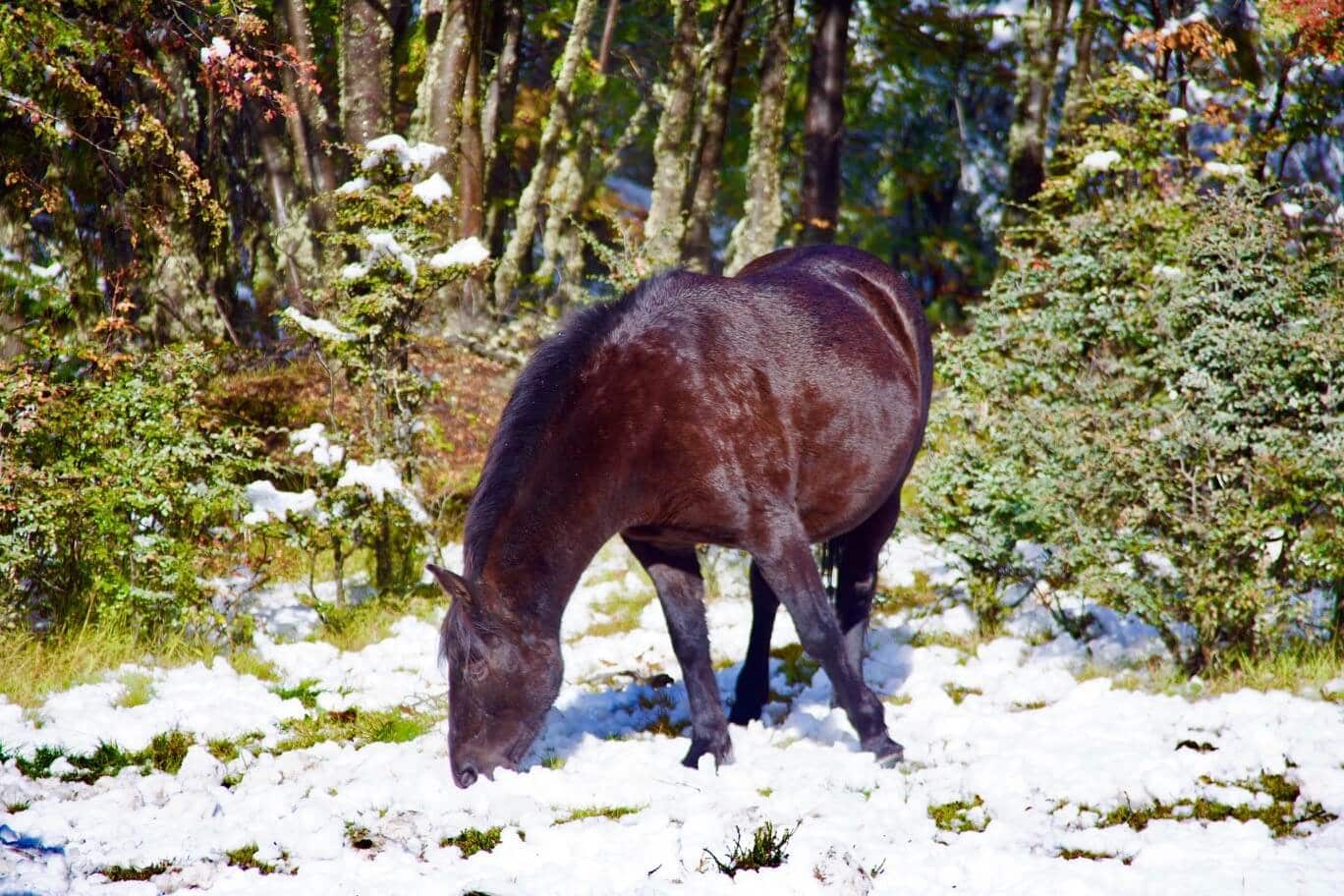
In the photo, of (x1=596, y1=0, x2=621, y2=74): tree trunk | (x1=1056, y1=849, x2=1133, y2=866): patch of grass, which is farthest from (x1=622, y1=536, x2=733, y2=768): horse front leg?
(x1=596, y1=0, x2=621, y2=74): tree trunk

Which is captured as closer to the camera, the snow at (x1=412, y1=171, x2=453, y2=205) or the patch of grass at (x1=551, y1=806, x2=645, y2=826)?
the patch of grass at (x1=551, y1=806, x2=645, y2=826)

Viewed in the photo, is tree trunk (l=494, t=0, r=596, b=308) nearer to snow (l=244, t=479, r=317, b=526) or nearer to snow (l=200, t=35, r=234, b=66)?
snow (l=200, t=35, r=234, b=66)

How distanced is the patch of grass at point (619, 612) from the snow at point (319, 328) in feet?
7.61

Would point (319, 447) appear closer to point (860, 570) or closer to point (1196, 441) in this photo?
point (860, 570)

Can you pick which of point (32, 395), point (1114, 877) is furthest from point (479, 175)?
point (1114, 877)

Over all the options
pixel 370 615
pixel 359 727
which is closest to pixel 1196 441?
pixel 359 727

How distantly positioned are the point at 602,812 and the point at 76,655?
3.00 meters

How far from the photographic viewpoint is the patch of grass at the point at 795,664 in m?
6.05

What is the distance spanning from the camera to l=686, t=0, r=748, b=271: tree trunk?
13.2m

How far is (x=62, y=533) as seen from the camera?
18.8ft

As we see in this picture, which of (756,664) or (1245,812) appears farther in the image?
(756,664)

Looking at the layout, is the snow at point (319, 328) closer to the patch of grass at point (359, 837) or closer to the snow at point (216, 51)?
the snow at point (216, 51)

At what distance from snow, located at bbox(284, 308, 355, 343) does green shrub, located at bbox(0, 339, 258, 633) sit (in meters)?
0.57

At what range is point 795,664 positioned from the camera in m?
6.29
